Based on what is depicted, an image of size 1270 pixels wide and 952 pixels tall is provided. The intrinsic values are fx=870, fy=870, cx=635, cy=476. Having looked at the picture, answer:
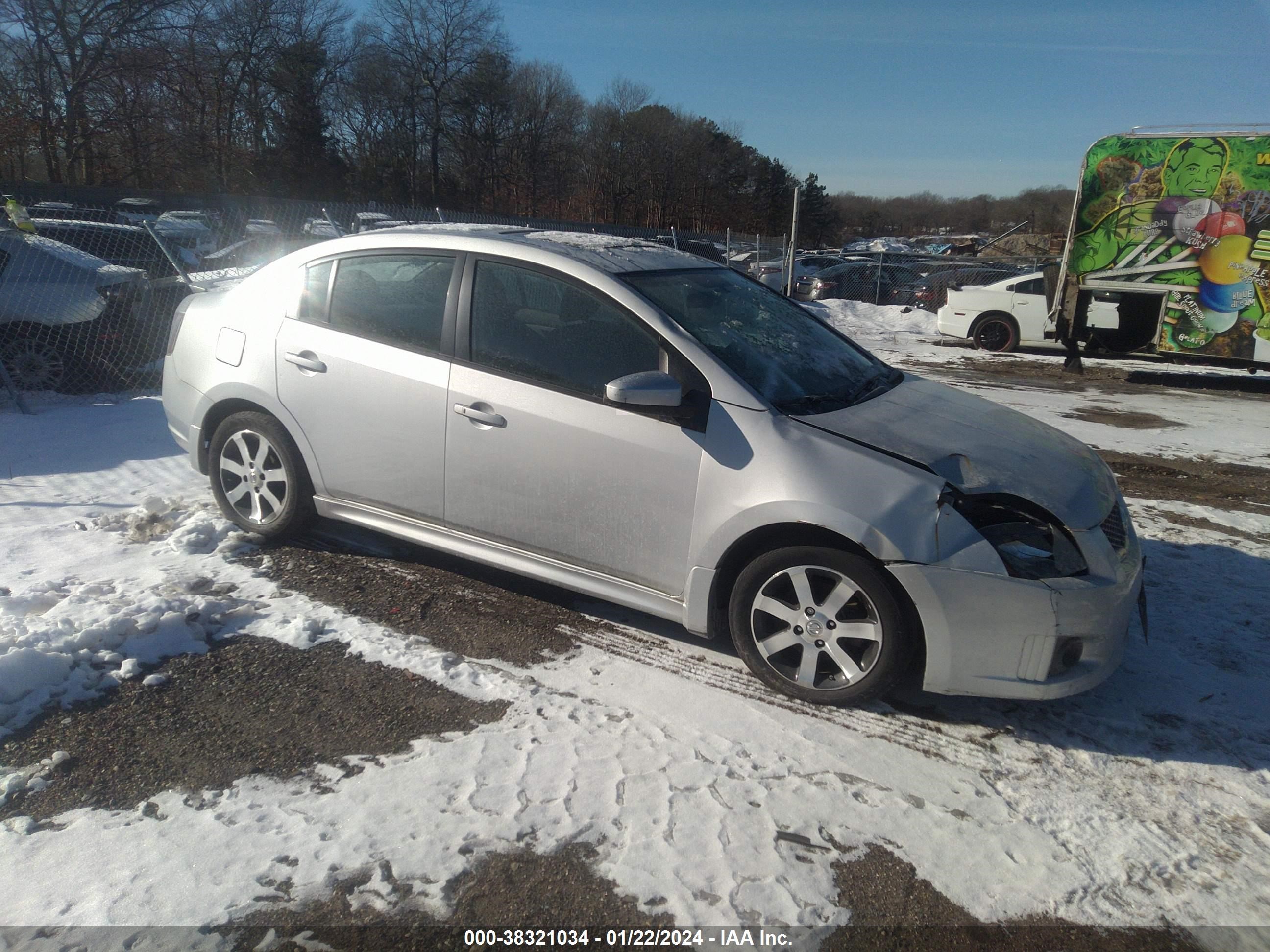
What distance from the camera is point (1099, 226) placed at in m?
12.2

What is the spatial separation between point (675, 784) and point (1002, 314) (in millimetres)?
14332

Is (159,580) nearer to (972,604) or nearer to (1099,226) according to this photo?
(972,604)

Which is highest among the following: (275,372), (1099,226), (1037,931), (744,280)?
(1099,226)

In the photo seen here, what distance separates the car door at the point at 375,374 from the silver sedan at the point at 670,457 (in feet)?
0.04

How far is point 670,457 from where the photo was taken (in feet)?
11.8

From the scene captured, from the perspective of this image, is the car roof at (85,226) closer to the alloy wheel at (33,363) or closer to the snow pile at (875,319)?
the alloy wheel at (33,363)

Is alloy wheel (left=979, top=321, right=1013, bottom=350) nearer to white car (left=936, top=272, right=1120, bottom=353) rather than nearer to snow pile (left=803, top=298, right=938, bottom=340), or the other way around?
white car (left=936, top=272, right=1120, bottom=353)

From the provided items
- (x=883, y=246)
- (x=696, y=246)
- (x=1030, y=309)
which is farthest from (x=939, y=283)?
(x=883, y=246)

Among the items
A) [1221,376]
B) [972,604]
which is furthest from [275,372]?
[1221,376]

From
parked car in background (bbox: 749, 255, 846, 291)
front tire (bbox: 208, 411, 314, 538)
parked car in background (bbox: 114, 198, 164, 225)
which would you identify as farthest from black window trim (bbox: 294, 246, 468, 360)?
parked car in background (bbox: 114, 198, 164, 225)

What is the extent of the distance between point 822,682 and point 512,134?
57.6 metres

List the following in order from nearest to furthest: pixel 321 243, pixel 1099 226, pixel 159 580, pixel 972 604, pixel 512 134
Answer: pixel 972 604 < pixel 159 580 < pixel 321 243 < pixel 1099 226 < pixel 512 134

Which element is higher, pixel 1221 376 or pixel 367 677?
pixel 1221 376

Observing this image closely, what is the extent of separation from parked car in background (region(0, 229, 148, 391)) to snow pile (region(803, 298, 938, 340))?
42.3 feet
